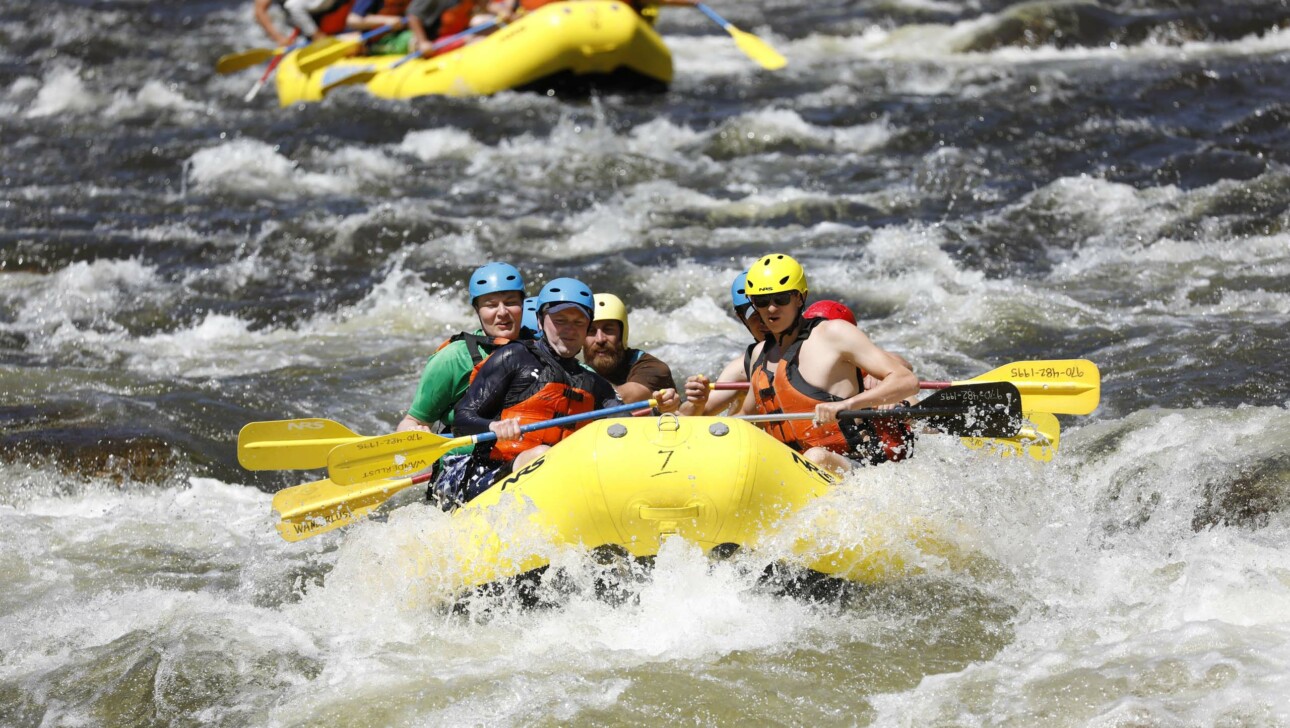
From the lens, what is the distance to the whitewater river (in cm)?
509

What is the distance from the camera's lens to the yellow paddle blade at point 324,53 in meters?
16.7

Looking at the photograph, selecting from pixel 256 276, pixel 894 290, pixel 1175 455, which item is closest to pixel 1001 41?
pixel 894 290

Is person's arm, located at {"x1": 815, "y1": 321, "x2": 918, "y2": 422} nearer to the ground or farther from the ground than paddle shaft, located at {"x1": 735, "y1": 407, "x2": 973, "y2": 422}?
farther from the ground

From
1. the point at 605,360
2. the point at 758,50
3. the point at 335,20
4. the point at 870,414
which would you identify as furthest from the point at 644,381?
the point at 335,20

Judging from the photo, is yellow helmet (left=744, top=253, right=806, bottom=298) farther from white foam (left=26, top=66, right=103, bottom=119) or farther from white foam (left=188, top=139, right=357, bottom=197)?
white foam (left=26, top=66, right=103, bottom=119)

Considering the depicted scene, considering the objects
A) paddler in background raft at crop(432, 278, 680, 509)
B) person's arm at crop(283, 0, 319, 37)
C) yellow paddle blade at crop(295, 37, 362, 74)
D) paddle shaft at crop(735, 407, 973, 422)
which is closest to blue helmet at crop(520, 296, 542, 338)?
paddler in background raft at crop(432, 278, 680, 509)

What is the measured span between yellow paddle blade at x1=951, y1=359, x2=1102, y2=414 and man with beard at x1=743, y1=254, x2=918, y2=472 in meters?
0.66

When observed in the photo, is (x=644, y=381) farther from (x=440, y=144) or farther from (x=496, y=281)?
(x=440, y=144)

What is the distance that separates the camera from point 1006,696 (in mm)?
4762

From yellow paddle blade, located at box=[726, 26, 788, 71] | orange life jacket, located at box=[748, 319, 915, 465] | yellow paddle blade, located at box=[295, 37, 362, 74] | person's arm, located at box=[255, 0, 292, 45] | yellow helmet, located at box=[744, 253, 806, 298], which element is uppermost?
yellow helmet, located at box=[744, 253, 806, 298]

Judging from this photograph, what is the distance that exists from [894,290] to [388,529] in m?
5.63

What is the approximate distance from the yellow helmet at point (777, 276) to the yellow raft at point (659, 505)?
884mm

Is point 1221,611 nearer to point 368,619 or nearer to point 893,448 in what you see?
point 893,448

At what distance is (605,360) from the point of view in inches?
272
